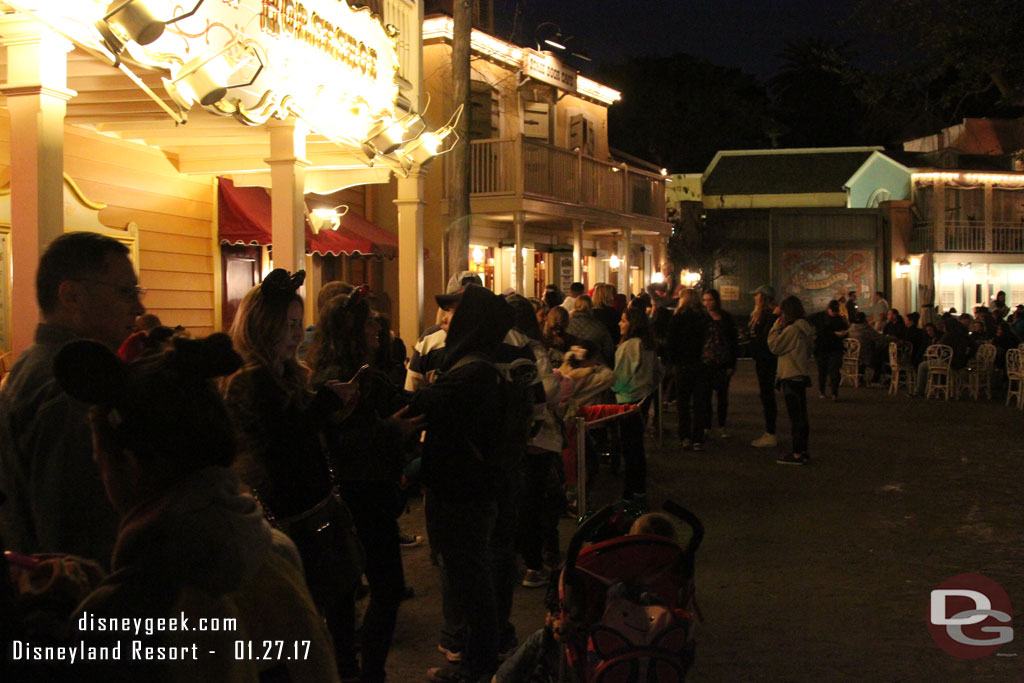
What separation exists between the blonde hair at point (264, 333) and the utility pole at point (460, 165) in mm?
8698

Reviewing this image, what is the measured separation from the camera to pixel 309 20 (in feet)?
28.0

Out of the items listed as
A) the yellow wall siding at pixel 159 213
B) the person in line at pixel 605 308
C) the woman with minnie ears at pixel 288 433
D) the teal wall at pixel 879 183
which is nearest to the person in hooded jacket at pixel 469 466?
the woman with minnie ears at pixel 288 433

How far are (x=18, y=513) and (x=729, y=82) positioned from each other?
60831 mm

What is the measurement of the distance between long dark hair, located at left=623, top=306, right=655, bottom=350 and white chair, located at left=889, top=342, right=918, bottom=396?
12.3 meters

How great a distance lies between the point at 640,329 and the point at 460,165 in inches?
141

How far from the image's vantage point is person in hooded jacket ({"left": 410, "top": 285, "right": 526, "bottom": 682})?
4.36 metres

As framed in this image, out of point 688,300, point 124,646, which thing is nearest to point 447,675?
point 124,646

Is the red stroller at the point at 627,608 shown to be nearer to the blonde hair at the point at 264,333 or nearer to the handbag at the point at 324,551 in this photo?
the handbag at the point at 324,551

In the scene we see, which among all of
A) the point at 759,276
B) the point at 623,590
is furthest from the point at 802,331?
the point at 759,276

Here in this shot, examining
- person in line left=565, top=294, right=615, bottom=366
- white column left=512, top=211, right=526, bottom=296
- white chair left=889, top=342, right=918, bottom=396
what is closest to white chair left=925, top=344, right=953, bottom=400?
white chair left=889, top=342, right=918, bottom=396

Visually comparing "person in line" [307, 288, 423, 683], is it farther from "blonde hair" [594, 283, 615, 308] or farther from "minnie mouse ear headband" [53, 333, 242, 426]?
"blonde hair" [594, 283, 615, 308]

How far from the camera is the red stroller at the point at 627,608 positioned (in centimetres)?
376

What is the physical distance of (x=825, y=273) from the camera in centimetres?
3681

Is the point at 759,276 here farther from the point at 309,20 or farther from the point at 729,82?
the point at 309,20
